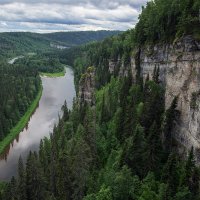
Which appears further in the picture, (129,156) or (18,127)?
(18,127)

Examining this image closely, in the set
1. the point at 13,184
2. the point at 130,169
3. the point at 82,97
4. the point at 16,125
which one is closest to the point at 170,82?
the point at 130,169

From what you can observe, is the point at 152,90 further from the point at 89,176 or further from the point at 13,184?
the point at 13,184

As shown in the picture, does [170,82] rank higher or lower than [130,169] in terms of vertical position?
higher

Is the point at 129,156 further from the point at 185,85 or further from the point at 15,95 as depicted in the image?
the point at 15,95

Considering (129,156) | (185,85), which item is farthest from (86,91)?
(185,85)

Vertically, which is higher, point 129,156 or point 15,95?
point 129,156

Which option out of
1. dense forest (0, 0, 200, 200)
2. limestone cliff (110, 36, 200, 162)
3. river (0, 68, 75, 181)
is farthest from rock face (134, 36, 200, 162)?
river (0, 68, 75, 181)
